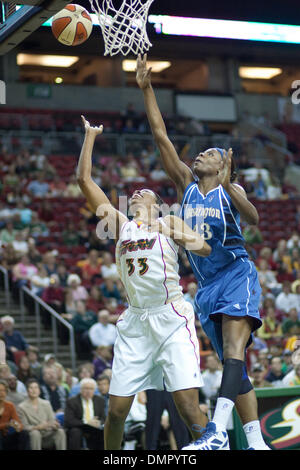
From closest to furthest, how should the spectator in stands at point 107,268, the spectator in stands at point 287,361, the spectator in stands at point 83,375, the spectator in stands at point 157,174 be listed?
the spectator in stands at point 83,375, the spectator in stands at point 287,361, the spectator in stands at point 107,268, the spectator in stands at point 157,174

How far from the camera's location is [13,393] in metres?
11.1

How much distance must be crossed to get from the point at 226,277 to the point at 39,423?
556 centimetres

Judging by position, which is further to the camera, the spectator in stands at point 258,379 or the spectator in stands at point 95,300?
the spectator in stands at point 95,300

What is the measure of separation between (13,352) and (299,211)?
11.6 metres

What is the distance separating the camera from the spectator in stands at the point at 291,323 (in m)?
15.2

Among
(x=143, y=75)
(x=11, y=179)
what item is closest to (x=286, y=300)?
(x=11, y=179)

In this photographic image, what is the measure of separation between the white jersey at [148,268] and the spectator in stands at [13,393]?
5529mm

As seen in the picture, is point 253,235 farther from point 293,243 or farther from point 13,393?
point 13,393

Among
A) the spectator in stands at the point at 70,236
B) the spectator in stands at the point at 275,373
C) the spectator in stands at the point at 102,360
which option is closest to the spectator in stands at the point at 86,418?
the spectator in stands at the point at 102,360

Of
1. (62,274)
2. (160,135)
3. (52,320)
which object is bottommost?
(52,320)

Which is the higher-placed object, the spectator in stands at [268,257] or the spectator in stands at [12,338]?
the spectator in stands at [268,257]

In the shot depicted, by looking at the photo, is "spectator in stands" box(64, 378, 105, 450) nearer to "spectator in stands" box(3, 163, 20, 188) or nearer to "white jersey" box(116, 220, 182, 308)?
"white jersey" box(116, 220, 182, 308)

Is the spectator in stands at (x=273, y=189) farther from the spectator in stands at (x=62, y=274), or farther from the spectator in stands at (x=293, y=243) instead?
the spectator in stands at (x=62, y=274)

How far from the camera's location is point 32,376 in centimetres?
1176
